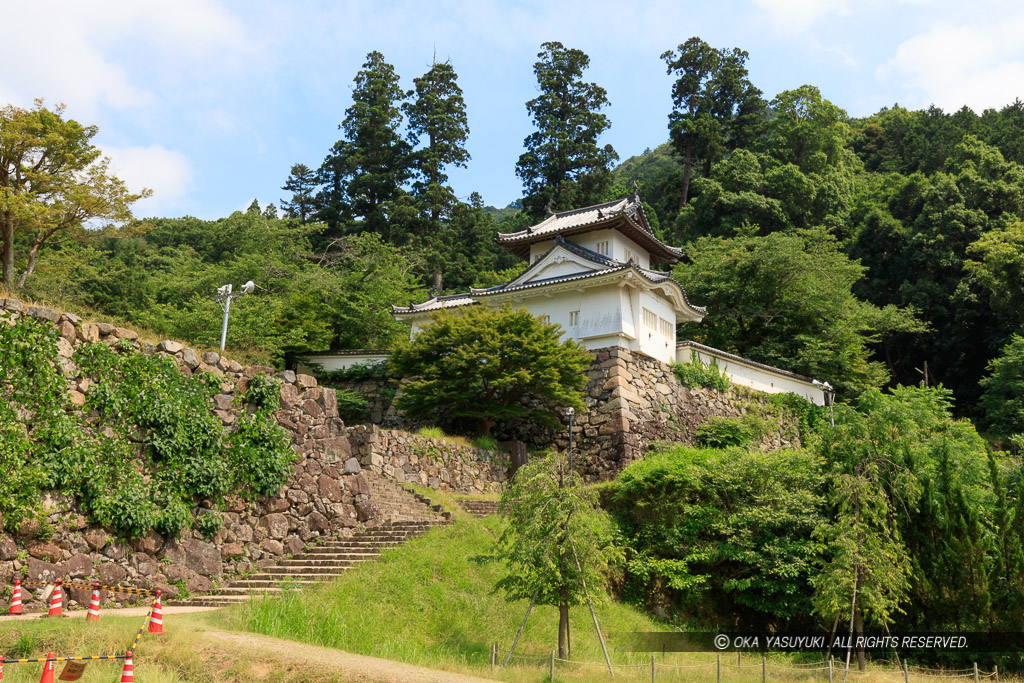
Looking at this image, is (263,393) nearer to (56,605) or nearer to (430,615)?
(430,615)

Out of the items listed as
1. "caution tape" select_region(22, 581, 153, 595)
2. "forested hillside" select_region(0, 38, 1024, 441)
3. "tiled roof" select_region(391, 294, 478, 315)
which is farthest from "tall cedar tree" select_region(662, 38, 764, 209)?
"caution tape" select_region(22, 581, 153, 595)

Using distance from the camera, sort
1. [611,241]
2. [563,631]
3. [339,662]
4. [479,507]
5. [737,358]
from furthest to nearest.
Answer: [611,241]
[737,358]
[479,507]
[563,631]
[339,662]

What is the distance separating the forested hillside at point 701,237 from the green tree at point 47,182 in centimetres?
16

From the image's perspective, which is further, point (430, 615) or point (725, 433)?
point (725, 433)

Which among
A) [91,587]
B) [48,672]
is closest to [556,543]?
[48,672]

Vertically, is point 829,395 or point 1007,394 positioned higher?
point 1007,394

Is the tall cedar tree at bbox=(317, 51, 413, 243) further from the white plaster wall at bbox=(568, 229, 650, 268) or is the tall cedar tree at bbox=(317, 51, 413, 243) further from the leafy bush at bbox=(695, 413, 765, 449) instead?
the leafy bush at bbox=(695, 413, 765, 449)

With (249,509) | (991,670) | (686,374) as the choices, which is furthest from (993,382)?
→ (249,509)

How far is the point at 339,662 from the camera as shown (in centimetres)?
908

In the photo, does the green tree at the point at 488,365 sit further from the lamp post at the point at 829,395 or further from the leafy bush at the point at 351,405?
the lamp post at the point at 829,395

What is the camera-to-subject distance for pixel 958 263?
35000 millimetres

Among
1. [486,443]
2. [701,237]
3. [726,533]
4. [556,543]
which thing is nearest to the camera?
[556,543]

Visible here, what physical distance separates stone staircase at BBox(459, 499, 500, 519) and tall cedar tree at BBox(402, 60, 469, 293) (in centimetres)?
2420

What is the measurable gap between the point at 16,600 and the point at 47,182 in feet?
58.3
